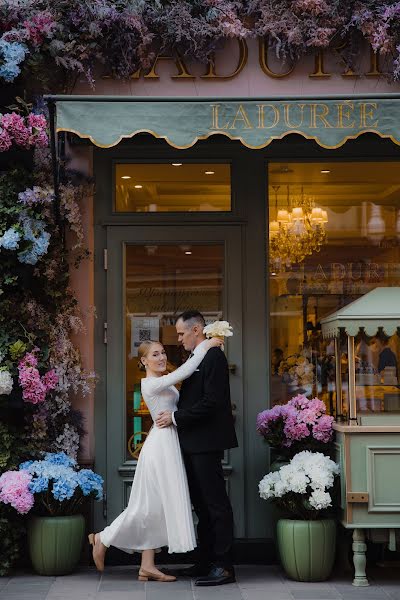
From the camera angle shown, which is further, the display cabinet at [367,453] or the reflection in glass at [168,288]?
the reflection in glass at [168,288]

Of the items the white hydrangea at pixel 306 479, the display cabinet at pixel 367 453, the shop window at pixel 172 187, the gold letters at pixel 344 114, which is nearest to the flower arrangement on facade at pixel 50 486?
the white hydrangea at pixel 306 479

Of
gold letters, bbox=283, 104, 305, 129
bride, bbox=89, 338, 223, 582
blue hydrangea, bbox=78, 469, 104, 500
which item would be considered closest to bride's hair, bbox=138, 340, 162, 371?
bride, bbox=89, 338, 223, 582

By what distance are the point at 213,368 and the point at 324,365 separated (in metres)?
1.50

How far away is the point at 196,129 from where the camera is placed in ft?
25.1

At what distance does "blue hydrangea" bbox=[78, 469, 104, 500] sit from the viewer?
324 inches

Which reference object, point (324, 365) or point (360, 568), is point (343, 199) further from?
point (360, 568)

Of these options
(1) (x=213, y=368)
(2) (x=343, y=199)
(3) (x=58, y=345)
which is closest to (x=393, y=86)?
(2) (x=343, y=199)

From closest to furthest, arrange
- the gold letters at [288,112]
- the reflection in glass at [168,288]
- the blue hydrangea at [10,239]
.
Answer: the gold letters at [288,112], the blue hydrangea at [10,239], the reflection in glass at [168,288]

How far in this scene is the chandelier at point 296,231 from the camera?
9242 millimetres

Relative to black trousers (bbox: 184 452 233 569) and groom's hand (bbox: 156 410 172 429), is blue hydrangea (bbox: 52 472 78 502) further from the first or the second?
black trousers (bbox: 184 452 233 569)

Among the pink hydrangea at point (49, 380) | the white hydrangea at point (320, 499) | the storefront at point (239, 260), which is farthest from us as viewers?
the storefront at point (239, 260)

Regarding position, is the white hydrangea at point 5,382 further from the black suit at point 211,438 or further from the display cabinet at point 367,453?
the display cabinet at point 367,453

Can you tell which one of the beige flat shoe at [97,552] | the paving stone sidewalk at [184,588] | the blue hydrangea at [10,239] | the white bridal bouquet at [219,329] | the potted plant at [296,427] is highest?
the blue hydrangea at [10,239]

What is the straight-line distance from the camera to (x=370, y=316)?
809cm
